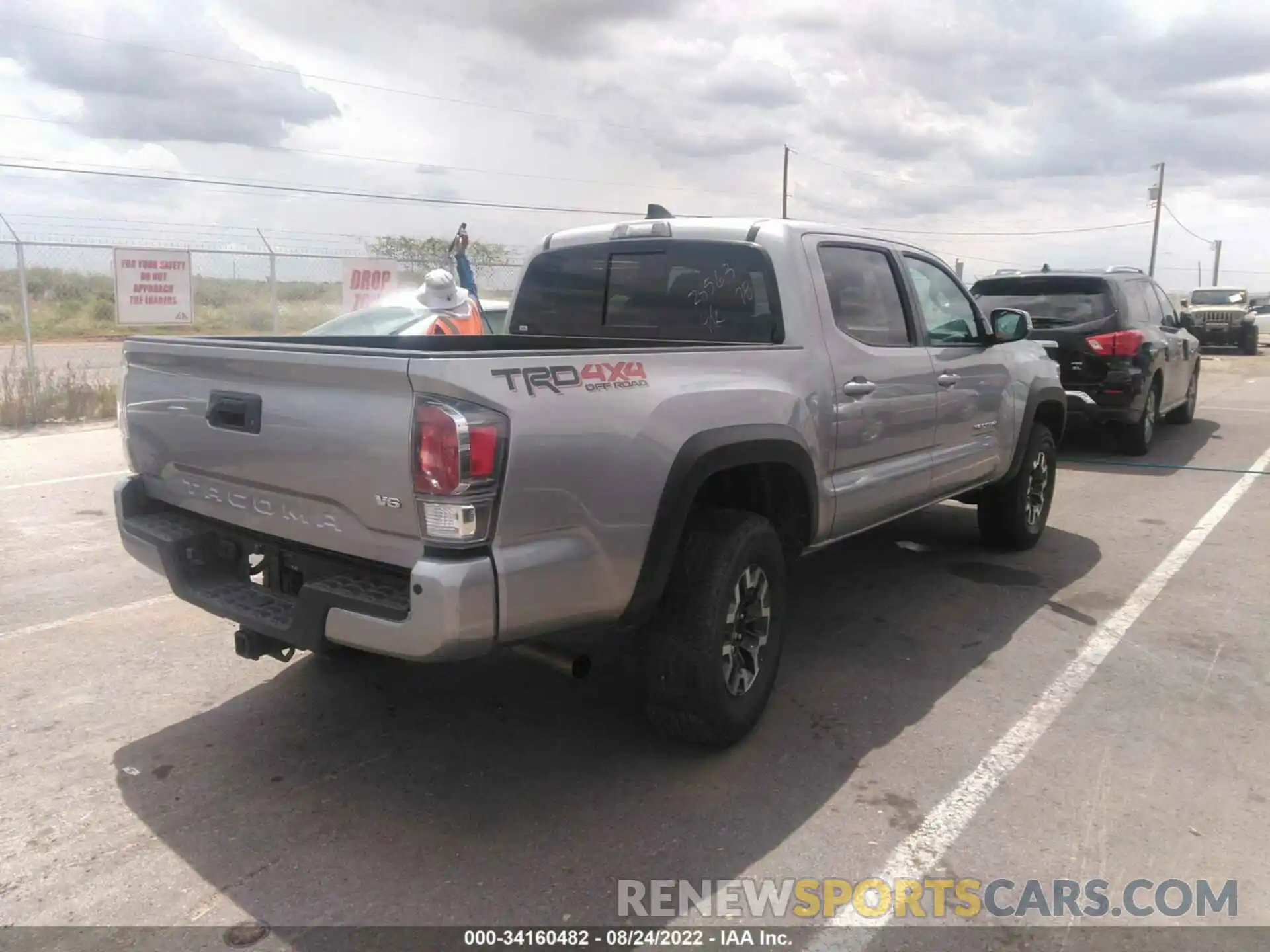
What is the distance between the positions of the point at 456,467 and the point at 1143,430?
30.0 ft

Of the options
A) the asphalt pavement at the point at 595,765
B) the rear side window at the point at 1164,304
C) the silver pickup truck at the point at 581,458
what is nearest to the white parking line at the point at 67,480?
the asphalt pavement at the point at 595,765

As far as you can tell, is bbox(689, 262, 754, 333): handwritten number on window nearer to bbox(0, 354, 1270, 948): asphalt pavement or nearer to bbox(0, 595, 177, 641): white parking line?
bbox(0, 354, 1270, 948): asphalt pavement

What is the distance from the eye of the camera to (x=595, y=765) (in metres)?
3.57

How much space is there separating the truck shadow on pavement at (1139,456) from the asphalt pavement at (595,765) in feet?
13.1

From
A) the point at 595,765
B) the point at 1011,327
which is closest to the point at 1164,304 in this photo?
the point at 1011,327

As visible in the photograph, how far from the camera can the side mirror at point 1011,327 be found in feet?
18.3

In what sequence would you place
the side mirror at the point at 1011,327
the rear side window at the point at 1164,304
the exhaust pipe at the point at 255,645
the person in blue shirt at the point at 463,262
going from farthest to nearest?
1. the person in blue shirt at the point at 463,262
2. the rear side window at the point at 1164,304
3. the side mirror at the point at 1011,327
4. the exhaust pipe at the point at 255,645

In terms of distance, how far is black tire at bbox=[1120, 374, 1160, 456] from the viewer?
984cm

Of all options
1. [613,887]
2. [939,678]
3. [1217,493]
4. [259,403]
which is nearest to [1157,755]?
[939,678]

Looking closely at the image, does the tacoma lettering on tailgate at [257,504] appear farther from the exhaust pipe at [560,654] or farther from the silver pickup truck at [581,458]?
the exhaust pipe at [560,654]

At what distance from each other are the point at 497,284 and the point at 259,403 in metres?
19.1

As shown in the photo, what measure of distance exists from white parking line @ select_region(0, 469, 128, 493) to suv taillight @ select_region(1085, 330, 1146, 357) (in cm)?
882

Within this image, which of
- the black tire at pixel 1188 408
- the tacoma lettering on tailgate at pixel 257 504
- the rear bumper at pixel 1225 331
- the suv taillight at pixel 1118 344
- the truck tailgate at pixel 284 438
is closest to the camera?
the truck tailgate at pixel 284 438

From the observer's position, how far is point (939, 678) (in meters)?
4.38
